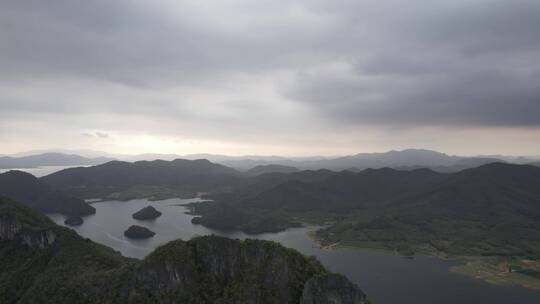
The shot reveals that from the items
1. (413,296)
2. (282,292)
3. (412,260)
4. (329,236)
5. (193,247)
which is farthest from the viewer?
(329,236)

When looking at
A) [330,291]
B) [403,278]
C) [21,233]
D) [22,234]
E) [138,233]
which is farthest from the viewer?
[138,233]

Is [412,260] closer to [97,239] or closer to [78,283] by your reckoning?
[78,283]

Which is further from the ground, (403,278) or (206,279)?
(206,279)

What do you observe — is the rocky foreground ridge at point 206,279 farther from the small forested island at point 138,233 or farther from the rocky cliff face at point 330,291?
the small forested island at point 138,233

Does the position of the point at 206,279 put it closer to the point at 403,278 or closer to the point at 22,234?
the point at 22,234

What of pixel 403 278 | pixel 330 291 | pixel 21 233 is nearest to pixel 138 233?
pixel 21 233

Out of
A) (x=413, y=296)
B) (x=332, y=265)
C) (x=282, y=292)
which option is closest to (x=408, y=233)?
(x=332, y=265)

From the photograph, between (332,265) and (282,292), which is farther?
(332,265)

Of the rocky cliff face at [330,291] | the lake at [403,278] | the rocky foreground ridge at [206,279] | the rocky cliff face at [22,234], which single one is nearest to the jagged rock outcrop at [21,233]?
the rocky cliff face at [22,234]

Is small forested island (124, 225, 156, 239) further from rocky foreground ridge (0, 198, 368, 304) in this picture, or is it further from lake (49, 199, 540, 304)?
rocky foreground ridge (0, 198, 368, 304)

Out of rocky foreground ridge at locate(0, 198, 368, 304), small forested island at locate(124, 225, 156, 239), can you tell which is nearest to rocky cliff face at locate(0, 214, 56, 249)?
rocky foreground ridge at locate(0, 198, 368, 304)

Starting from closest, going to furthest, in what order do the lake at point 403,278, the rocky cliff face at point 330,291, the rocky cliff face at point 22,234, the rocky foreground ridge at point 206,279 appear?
the rocky cliff face at point 330,291 < the rocky foreground ridge at point 206,279 < the rocky cliff face at point 22,234 < the lake at point 403,278
